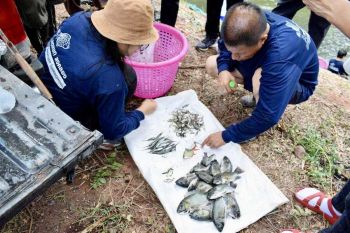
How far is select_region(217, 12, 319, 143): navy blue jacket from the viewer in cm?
261

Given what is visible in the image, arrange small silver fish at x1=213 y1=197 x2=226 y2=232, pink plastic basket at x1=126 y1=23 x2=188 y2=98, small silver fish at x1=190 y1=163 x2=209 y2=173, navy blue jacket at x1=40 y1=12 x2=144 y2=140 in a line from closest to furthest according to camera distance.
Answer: navy blue jacket at x1=40 y1=12 x2=144 y2=140, small silver fish at x1=213 y1=197 x2=226 y2=232, small silver fish at x1=190 y1=163 x2=209 y2=173, pink plastic basket at x1=126 y1=23 x2=188 y2=98

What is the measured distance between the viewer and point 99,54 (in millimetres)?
2346

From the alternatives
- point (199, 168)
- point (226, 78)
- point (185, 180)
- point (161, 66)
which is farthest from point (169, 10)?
point (185, 180)

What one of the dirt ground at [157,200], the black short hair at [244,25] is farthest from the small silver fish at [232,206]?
the black short hair at [244,25]

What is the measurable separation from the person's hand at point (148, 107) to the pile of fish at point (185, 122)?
0.79 feet

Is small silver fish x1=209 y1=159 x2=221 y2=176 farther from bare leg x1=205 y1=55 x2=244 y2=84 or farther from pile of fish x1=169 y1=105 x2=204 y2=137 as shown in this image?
bare leg x1=205 y1=55 x2=244 y2=84

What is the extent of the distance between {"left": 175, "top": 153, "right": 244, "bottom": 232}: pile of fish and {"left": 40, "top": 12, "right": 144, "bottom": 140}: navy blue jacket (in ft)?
2.55

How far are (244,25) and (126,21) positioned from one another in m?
0.83

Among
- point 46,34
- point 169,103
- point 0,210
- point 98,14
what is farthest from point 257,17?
point 46,34

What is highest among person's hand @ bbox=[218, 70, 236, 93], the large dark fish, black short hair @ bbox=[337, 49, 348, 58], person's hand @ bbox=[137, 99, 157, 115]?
person's hand @ bbox=[218, 70, 236, 93]

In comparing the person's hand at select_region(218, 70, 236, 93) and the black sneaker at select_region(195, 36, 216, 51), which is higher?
the person's hand at select_region(218, 70, 236, 93)

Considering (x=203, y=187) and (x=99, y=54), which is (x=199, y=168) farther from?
(x=99, y=54)

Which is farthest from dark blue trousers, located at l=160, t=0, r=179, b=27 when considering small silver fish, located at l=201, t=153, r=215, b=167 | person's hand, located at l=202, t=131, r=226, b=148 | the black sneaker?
small silver fish, located at l=201, t=153, r=215, b=167

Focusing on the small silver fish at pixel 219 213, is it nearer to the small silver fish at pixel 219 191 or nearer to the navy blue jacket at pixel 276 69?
the small silver fish at pixel 219 191
